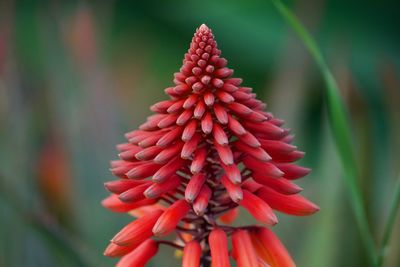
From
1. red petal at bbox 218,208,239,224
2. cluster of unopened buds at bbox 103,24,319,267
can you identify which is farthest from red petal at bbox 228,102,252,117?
red petal at bbox 218,208,239,224

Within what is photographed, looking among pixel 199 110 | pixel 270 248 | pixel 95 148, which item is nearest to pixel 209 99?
pixel 199 110

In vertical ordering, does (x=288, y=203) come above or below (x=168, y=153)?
below

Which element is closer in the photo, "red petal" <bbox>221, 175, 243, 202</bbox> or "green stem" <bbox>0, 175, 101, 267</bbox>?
"red petal" <bbox>221, 175, 243, 202</bbox>

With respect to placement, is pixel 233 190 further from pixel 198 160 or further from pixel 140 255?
pixel 140 255

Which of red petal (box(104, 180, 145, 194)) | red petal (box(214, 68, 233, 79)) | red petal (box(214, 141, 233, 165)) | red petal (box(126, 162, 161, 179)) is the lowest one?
red petal (box(104, 180, 145, 194))

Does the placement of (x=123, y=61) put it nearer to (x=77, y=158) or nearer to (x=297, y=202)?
(x=77, y=158)

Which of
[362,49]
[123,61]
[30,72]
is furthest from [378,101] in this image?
[30,72]

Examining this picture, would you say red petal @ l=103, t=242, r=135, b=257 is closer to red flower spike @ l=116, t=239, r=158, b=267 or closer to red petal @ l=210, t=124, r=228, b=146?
red flower spike @ l=116, t=239, r=158, b=267

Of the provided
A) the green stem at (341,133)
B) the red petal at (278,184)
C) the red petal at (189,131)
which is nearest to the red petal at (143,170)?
the red petal at (189,131)
